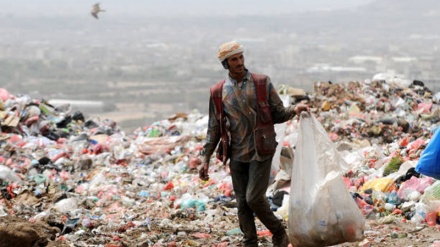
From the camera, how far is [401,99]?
13211mm

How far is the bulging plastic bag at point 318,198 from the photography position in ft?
16.0

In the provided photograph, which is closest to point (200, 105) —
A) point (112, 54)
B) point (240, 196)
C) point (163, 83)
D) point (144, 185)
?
point (163, 83)

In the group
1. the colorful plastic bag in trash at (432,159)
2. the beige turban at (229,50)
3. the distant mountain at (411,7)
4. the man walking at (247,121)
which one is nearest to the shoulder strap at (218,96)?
the man walking at (247,121)

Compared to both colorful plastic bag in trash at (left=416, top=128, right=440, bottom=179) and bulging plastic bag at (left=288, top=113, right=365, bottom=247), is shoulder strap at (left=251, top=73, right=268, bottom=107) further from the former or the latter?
colorful plastic bag in trash at (left=416, top=128, right=440, bottom=179)

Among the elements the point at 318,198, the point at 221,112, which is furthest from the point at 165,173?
the point at 318,198

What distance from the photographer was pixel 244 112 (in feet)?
16.8

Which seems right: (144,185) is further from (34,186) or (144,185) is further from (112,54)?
(112,54)

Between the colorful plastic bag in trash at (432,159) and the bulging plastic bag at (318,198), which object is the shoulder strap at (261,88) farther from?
the colorful plastic bag in trash at (432,159)

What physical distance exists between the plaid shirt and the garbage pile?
3.60ft

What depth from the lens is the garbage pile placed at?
21.2ft

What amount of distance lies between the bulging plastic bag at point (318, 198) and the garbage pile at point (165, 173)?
3.90 ft

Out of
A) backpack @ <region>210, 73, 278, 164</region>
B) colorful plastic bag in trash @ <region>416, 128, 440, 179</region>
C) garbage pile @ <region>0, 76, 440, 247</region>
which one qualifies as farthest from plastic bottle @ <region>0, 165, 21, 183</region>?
colorful plastic bag in trash @ <region>416, 128, 440, 179</region>

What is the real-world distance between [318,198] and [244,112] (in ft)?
2.32

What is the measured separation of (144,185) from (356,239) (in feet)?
15.0
